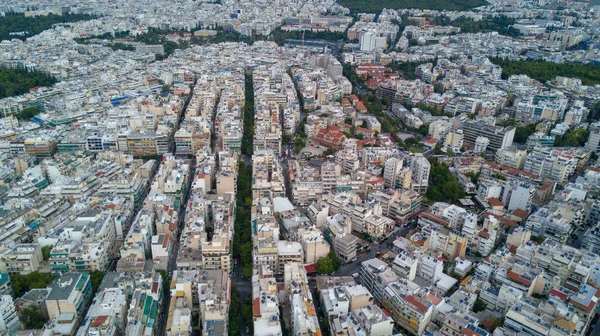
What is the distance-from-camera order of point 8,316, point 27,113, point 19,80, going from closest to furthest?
point 8,316 < point 27,113 < point 19,80

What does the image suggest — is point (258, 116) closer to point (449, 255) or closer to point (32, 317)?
point (449, 255)

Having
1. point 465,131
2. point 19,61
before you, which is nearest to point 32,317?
point 465,131

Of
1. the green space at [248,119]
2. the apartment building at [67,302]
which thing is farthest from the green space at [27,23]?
the apartment building at [67,302]

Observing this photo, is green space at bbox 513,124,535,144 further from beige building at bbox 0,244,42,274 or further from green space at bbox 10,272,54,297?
beige building at bbox 0,244,42,274

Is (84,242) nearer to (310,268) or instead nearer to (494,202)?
(310,268)

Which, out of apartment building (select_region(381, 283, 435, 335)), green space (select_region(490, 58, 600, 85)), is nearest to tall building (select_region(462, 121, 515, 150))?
green space (select_region(490, 58, 600, 85))

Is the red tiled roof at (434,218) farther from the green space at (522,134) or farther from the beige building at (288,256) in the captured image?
the green space at (522,134)

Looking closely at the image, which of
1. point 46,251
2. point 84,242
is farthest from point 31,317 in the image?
point 46,251
